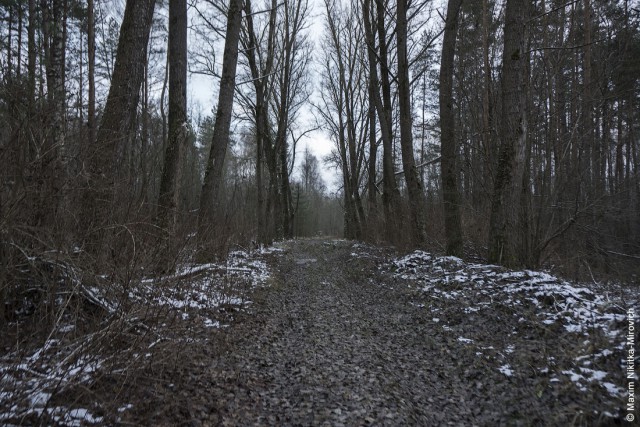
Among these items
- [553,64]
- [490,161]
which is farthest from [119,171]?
[553,64]

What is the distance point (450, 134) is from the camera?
335 inches

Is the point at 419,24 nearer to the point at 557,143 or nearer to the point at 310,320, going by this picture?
the point at 557,143

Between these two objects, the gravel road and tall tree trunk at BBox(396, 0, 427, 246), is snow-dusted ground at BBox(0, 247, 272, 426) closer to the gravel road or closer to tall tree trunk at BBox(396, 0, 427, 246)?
the gravel road

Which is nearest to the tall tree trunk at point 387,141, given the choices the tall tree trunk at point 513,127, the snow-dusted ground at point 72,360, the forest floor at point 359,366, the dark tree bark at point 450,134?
the dark tree bark at point 450,134

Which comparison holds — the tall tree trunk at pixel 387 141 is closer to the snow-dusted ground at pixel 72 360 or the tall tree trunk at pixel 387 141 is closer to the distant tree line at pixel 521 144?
the distant tree line at pixel 521 144

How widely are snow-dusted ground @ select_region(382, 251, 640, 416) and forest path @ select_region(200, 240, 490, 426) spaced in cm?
50

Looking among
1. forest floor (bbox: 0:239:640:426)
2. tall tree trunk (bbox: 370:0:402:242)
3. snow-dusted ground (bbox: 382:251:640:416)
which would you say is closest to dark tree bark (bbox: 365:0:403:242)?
tall tree trunk (bbox: 370:0:402:242)

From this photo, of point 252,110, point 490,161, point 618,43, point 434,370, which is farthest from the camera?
point 252,110

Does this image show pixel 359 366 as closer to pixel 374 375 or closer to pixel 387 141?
pixel 374 375

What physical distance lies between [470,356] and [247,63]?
16.3 meters

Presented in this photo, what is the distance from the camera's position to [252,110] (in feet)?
58.7

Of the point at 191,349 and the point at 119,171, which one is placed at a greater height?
the point at 119,171

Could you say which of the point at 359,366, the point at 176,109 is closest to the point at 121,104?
the point at 176,109

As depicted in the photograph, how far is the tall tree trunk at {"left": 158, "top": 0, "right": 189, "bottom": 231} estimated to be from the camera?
664 cm
